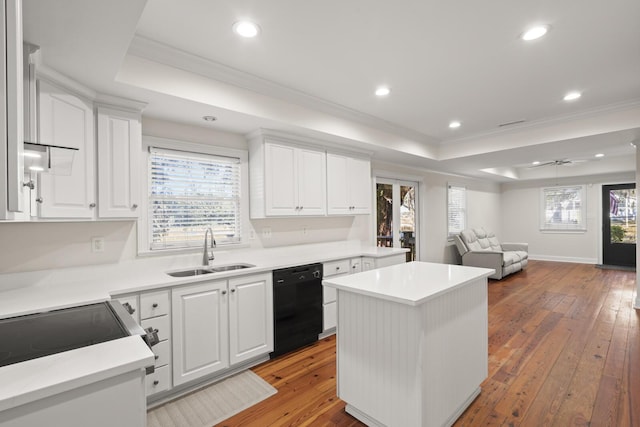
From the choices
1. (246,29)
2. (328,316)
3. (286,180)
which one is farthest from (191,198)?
(328,316)

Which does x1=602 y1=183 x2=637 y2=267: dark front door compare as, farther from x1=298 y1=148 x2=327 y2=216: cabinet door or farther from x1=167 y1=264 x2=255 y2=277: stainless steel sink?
x1=167 y1=264 x2=255 y2=277: stainless steel sink

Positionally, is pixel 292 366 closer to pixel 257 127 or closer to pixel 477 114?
pixel 257 127

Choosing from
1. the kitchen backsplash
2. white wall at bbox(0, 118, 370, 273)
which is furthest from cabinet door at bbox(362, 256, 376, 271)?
the kitchen backsplash

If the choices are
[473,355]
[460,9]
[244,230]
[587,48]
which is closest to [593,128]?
[587,48]

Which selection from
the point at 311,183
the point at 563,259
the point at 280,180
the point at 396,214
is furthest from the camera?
the point at 563,259

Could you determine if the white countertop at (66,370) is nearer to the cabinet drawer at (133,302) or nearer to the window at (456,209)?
the cabinet drawer at (133,302)

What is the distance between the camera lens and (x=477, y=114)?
387 cm

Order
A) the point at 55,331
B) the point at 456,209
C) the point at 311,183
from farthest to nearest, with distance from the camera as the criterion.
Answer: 1. the point at 456,209
2. the point at 311,183
3. the point at 55,331

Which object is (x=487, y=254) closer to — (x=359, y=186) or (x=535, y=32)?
(x=359, y=186)

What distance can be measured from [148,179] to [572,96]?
14.5 feet

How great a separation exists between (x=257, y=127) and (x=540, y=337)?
Result: 3835mm

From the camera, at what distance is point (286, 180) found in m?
3.38

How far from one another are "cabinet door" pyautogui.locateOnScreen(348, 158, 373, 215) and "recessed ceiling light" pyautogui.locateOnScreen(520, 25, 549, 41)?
224 cm

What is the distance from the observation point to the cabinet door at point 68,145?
1915mm
